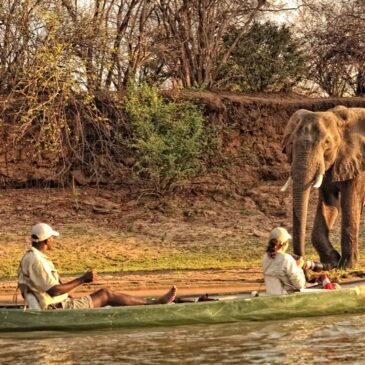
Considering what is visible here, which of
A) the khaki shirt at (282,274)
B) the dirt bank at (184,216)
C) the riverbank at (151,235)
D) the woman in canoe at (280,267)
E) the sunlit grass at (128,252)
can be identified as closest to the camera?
the woman in canoe at (280,267)

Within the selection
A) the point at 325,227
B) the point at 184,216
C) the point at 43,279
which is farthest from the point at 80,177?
the point at 43,279

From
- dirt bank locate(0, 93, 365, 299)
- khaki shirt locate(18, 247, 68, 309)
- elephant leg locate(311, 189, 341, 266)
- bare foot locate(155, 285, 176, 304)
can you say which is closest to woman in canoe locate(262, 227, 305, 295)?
bare foot locate(155, 285, 176, 304)

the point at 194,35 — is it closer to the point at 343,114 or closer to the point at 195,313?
the point at 343,114

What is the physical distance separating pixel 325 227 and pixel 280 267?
17.0ft

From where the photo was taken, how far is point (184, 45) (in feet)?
87.0

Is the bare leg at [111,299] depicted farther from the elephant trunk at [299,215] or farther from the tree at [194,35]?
the tree at [194,35]

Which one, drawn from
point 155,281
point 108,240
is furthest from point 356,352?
point 108,240

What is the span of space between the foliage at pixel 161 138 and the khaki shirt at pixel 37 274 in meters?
10.3

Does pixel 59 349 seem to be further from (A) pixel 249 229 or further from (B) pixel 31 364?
(A) pixel 249 229

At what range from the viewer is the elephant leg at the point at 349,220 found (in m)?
18.2

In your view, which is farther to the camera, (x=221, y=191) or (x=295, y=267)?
(x=221, y=191)

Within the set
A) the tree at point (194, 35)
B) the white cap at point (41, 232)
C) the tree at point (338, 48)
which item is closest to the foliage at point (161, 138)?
the tree at point (194, 35)

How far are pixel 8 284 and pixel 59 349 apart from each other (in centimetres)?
522

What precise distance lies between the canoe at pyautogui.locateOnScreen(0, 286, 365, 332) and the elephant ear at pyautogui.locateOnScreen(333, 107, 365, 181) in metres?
3.86
